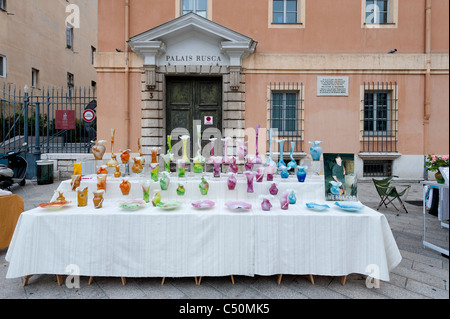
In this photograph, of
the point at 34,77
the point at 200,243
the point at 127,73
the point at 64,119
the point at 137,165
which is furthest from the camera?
the point at 34,77

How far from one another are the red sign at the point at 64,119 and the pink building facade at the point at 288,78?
1.22m

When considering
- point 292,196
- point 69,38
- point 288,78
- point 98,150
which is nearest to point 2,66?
point 69,38

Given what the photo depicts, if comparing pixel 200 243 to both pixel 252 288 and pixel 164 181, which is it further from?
pixel 164 181

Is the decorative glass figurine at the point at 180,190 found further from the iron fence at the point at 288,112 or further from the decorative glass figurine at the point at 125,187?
the iron fence at the point at 288,112

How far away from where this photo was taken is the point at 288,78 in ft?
26.0

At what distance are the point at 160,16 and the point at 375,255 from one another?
8.15m

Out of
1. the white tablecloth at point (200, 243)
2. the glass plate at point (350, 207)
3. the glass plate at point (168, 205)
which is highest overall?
the glass plate at point (350, 207)

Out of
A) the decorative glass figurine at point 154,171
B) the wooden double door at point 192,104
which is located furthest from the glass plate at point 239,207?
the wooden double door at point 192,104

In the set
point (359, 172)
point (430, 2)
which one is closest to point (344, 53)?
point (430, 2)

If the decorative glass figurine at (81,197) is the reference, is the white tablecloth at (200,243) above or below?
below

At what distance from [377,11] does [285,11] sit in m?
2.88

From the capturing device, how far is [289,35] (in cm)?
786

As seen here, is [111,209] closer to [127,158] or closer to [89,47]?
[127,158]

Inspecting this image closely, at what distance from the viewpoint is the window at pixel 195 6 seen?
7.94m
